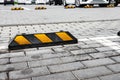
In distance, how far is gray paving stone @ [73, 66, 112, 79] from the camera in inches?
107

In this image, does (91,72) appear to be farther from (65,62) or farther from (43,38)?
(43,38)

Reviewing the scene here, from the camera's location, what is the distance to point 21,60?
11.0 feet

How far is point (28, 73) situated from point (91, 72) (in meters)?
0.86

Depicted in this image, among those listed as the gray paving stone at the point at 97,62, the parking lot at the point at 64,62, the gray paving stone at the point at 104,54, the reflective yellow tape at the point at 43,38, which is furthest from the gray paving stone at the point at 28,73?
the reflective yellow tape at the point at 43,38

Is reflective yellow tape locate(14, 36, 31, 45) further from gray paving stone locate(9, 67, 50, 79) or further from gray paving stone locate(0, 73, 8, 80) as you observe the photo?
gray paving stone locate(0, 73, 8, 80)

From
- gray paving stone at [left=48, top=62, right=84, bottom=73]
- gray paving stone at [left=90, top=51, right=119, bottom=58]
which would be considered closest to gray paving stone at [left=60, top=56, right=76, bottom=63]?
gray paving stone at [left=48, top=62, right=84, bottom=73]

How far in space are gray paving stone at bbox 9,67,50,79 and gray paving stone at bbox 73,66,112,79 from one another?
17.2 inches

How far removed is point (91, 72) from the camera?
2.82m

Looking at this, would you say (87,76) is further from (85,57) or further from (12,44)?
(12,44)

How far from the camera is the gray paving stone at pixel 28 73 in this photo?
2.71m

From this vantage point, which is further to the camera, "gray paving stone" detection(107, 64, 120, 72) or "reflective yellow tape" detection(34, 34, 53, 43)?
"reflective yellow tape" detection(34, 34, 53, 43)

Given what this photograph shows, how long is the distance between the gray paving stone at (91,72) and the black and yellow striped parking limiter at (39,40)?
1.44 m

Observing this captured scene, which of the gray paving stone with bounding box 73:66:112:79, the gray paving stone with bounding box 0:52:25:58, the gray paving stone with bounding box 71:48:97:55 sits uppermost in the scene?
the gray paving stone with bounding box 0:52:25:58

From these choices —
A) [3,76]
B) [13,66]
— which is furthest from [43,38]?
[3,76]
